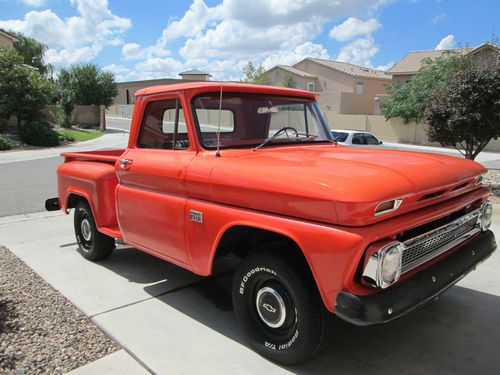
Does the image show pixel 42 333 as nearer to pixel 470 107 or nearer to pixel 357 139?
pixel 470 107

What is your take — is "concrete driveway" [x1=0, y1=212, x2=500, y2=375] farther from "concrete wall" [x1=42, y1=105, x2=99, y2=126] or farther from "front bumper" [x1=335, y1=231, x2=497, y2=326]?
"concrete wall" [x1=42, y1=105, x2=99, y2=126]

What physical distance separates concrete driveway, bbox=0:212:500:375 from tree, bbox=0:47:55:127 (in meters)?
18.3

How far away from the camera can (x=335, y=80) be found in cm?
4669

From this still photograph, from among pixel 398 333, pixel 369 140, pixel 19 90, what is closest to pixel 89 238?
pixel 398 333

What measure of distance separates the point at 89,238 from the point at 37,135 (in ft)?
59.8

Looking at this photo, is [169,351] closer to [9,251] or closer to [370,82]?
[9,251]

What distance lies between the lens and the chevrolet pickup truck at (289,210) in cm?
252

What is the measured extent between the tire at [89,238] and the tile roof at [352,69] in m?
43.4

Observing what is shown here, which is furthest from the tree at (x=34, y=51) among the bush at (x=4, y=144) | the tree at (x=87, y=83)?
the bush at (x=4, y=144)

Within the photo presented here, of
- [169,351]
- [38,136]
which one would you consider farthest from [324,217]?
[38,136]

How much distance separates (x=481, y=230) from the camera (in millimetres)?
3637

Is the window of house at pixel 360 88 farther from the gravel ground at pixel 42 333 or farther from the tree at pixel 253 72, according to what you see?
the gravel ground at pixel 42 333

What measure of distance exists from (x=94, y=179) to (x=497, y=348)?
3.97 m

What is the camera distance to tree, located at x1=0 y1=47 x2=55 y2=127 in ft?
67.2
